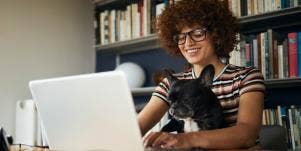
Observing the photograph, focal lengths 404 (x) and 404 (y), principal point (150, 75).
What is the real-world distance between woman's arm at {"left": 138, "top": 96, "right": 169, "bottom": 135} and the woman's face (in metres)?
0.19

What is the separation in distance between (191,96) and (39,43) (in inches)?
71.6

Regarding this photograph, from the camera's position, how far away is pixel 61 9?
289 cm

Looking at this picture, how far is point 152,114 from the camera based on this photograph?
1388 millimetres

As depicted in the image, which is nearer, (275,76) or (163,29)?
(163,29)

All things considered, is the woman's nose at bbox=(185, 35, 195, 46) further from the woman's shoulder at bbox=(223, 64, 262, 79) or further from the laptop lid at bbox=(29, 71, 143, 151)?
the laptop lid at bbox=(29, 71, 143, 151)

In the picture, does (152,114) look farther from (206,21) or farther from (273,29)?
(273,29)

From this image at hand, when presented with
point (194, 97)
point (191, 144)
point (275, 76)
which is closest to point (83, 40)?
point (275, 76)

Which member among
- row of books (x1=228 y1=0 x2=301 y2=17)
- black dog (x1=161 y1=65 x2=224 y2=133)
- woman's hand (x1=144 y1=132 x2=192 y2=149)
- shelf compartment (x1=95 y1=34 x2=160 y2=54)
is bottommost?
woman's hand (x1=144 y1=132 x2=192 y2=149)

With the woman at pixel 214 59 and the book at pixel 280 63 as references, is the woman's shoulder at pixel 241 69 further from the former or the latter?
the book at pixel 280 63

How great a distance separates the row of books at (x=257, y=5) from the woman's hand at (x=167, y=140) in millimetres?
1214

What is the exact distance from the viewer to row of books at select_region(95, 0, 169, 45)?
2.51m

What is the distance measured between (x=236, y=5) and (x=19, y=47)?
4.68 feet

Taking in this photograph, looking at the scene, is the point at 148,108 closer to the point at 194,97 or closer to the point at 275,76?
the point at 194,97

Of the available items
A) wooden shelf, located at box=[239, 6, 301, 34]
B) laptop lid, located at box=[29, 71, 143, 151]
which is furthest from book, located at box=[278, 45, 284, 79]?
laptop lid, located at box=[29, 71, 143, 151]
